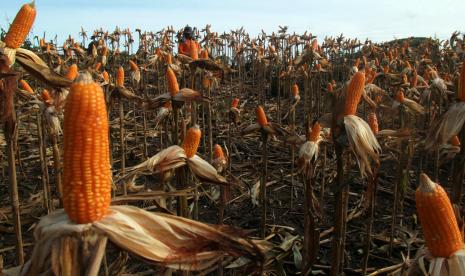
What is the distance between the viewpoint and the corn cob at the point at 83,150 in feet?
5.26

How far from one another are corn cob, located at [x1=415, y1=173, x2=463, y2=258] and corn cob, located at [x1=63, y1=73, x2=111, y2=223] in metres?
1.41

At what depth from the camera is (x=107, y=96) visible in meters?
5.58

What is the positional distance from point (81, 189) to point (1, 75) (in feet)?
4.54

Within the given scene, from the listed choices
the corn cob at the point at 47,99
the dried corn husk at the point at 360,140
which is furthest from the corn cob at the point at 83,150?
the corn cob at the point at 47,99

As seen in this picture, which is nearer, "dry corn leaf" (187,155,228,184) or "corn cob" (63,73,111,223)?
"corn cob" (63,73,111,223)

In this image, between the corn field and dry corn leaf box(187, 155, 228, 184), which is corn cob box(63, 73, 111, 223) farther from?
dry corn leaf box(187, 155, 228, 184)

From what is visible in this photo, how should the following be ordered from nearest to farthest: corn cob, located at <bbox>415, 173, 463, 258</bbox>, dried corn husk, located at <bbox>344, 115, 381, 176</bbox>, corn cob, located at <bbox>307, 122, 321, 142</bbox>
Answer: corn cob, located at <bbox>415, 173, 463, 258</bbox>
dried corn husk, located at <bbox>344, 115, 381, 176</bbox>
corn cob, located at <bbox>307, 122, 321, 142</bbox>

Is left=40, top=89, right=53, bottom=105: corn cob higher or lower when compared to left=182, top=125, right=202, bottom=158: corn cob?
higher

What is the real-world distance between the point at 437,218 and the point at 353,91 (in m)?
1.49

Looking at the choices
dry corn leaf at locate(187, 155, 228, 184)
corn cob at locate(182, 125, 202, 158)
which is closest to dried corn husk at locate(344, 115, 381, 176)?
dry corn leaf at locate(187, 155, 228, 184)

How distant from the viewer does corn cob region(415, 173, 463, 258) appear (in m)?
1.83

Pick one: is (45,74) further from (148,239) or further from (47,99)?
(47,99)

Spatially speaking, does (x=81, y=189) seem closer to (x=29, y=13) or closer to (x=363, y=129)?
(x=29, y=13)

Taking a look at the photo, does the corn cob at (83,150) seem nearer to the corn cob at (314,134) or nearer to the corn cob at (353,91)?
the corn cob at (353,91)
